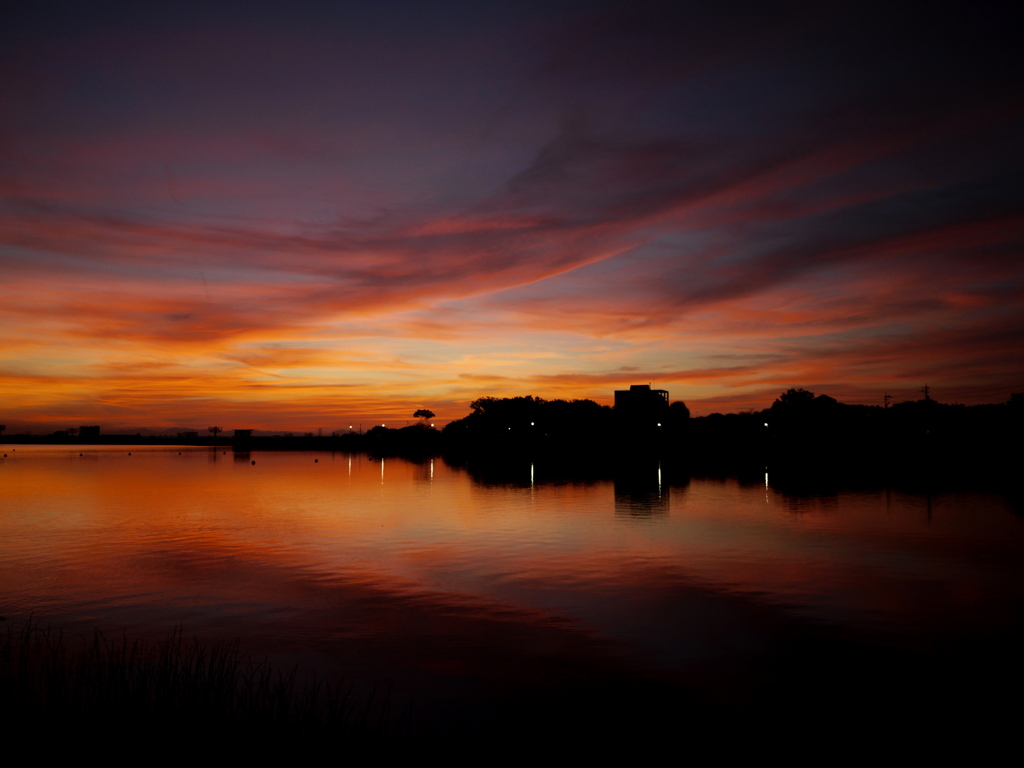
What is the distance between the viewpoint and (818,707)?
1658cm

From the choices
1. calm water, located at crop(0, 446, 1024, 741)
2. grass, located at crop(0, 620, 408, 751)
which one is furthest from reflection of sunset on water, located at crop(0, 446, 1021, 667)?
grass, located at crop(0, 620, 408, 751)

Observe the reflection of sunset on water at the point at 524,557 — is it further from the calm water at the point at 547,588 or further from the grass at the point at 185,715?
the grass at the point at 185,715

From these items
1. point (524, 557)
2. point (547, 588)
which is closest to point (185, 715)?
point (547, 588)

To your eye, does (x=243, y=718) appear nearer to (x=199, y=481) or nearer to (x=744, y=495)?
(x=744, y=495)

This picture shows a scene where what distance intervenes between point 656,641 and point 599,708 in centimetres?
589

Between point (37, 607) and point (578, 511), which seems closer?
point (37, 607)

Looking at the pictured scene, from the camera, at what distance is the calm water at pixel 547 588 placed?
19938mm

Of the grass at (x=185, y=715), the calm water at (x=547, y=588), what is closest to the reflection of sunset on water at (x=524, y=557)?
the calm water at (x=547, y=588)

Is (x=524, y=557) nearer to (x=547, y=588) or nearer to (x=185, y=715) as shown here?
(x=547, y=588)

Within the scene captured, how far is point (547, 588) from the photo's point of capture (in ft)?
96.8

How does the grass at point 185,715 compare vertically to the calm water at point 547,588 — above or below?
above

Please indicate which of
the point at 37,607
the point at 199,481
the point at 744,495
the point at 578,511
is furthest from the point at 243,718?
the point at 199,481

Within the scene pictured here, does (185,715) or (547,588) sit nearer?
(185,715)

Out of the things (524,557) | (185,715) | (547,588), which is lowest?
(547,588)
